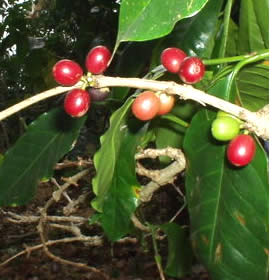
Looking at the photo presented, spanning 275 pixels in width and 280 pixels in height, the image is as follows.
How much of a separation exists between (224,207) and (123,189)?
351 mm

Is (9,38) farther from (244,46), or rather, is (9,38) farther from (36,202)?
(244,46)

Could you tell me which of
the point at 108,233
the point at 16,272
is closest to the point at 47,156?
the point at 108,233

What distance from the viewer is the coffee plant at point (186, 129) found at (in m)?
0.52

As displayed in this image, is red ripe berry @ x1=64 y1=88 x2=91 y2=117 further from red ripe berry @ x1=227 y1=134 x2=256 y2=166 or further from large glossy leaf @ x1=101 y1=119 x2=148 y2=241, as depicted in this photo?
large glossy leaf @ x1=101 y1=119 x2=148 y2=241

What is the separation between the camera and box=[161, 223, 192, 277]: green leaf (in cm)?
140

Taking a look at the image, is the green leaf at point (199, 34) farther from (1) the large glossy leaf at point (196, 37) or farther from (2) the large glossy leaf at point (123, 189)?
(2) the large glossy leaf at point (123, 189)

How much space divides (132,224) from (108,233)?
33 centimetres

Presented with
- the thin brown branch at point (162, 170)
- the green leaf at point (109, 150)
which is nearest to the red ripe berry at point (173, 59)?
the green leaf at point (109, 150)

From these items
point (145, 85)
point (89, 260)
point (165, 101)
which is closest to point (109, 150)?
point (165, 101)

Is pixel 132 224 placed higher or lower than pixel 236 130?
higher

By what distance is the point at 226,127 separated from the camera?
569mm

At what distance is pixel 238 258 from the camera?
0.77 meters

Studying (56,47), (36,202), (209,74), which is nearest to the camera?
(209,74)

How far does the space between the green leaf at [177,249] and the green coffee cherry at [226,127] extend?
34.2 inches
